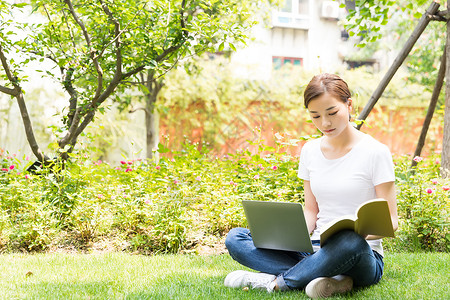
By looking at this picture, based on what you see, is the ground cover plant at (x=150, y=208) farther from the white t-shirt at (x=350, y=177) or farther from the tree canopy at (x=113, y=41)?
the white t-shirt at (x=350, y=177)

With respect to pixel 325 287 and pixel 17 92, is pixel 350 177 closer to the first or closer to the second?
pixel 325 287

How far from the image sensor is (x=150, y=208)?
378 cm

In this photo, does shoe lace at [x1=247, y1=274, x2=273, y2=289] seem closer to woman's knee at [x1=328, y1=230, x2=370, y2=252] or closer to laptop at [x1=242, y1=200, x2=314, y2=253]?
laptop at [x1=242, y1=200, x2=314, y2=253]

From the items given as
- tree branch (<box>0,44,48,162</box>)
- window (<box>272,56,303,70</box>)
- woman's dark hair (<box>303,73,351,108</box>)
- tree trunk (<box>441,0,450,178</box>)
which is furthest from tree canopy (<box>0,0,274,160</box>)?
window (<box>272,56,303,70</box>)

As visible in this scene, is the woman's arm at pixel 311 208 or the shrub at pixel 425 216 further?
the shrub at pixel 425 216

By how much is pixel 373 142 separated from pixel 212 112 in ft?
24.9

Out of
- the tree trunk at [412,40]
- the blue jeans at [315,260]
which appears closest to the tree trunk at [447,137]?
the tree trunk at [412,40]

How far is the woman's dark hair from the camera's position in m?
2.22

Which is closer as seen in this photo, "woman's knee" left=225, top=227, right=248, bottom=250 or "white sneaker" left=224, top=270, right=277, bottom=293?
"white sneaker" left=224, top=270, right=277, bottom=293

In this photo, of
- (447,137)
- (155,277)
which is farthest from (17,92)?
(447,137)

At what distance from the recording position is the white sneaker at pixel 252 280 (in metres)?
2.40

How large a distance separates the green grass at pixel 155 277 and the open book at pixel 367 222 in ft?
1.02

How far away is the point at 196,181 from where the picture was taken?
4199 mm

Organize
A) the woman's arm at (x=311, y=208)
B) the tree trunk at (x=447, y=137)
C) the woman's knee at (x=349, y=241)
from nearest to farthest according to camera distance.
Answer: the woman's knee at (x=349, y=241)
the woman's arm at (x=311, y=208)
the tree trunk at (x=447, y=137)
